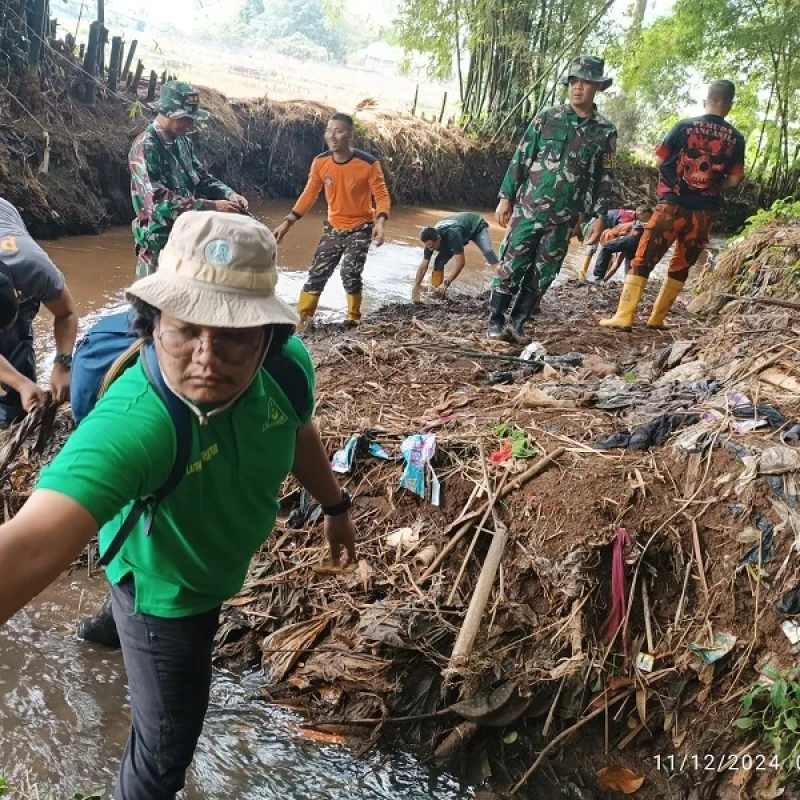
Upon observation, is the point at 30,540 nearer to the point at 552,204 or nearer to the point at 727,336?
the point at 727,336

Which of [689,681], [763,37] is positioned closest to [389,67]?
[763,37]

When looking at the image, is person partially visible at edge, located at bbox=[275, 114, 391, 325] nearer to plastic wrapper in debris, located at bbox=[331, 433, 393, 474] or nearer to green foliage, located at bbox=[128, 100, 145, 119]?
plastic wrapper in debris, located at bbox=[331, 433, 393, 474]

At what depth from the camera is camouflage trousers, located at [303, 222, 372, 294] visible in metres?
6.96

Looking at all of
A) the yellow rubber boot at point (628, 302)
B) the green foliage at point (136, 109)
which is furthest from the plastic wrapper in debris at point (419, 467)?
the green foliage at point (136, 109)

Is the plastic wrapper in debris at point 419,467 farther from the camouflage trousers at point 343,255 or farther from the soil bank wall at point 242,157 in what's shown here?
the soil bank wall at point 242,157

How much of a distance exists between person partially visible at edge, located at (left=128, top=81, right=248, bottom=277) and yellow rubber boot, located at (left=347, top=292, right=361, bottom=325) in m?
2.03

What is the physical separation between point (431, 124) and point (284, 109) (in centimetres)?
457

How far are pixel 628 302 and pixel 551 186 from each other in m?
1.37

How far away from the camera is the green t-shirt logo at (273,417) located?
1754 mm

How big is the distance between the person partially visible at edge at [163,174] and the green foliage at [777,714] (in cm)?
413

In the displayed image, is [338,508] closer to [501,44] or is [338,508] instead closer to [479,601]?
[479,601]

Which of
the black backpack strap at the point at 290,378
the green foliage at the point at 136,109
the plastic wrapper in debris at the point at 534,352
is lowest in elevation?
the plastic wrapper in debris at the point at 534,352

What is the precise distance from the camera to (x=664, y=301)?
632cm
